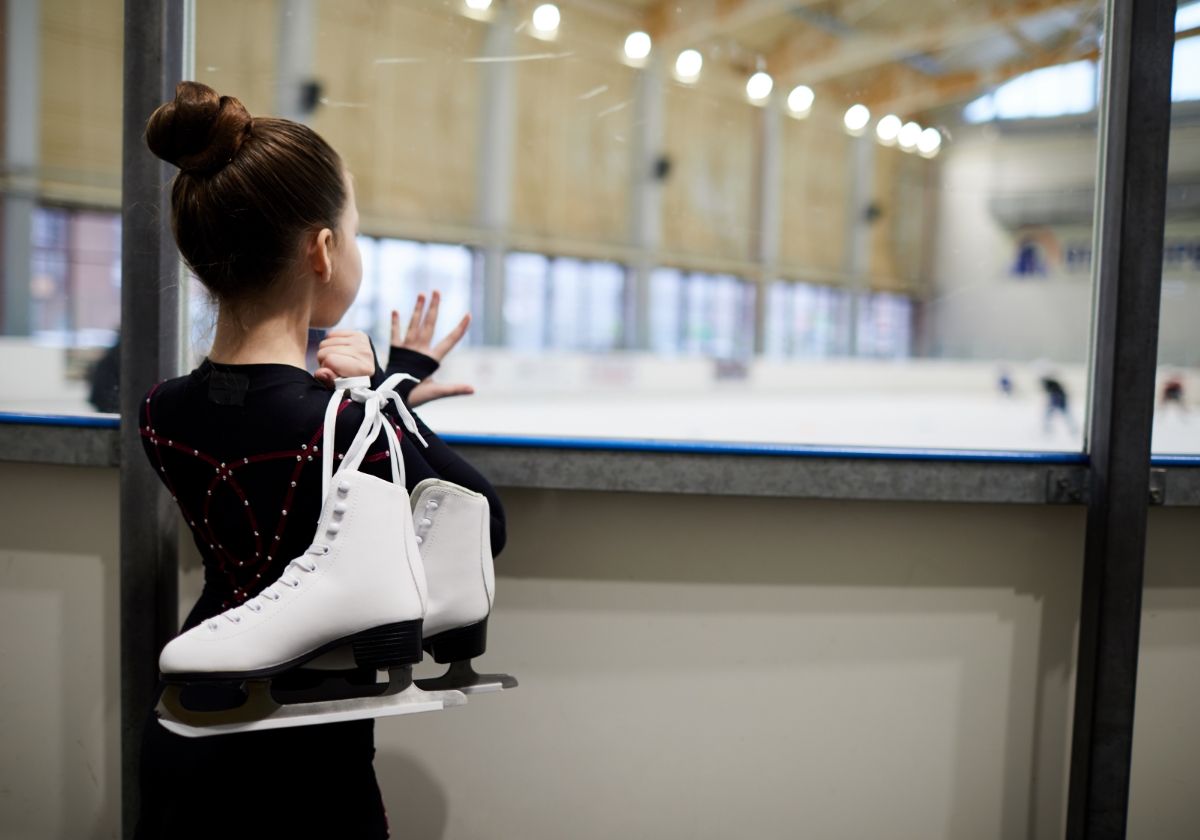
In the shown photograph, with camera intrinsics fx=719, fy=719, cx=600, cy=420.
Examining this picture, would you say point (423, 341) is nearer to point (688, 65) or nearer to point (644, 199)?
point (688, 65)

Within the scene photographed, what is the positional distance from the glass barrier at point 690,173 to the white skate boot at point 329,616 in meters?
0.72

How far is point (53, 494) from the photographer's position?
57.9 inches

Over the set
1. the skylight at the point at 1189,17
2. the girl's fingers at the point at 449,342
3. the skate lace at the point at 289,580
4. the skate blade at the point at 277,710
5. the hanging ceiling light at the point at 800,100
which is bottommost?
the skate blade at the point at 277,710

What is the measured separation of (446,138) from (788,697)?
6.02 feet

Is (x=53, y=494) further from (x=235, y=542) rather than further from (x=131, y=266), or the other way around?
(x=235, y=542)

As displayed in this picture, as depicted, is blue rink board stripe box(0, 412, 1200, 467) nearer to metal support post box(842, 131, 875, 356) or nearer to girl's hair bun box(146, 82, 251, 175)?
girl's hair bun box(146, 82, 251, 175)

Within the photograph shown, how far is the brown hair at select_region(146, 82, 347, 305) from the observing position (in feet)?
2.36

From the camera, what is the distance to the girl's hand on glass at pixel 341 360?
0.83m

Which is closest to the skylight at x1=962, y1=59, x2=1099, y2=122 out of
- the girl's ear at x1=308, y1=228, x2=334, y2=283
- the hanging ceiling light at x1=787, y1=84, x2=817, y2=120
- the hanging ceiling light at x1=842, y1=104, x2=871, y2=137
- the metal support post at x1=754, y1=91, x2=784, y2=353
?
the hanging ceiling light at x1=842, y1=104, x2=871, y2=137

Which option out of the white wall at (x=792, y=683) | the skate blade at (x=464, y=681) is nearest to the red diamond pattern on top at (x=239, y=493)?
the skate blade at (x=464, y=681)

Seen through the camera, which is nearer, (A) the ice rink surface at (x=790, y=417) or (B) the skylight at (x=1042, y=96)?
(B) the skylight at (x=1042, y=96)

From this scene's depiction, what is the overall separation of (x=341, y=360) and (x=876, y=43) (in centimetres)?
182

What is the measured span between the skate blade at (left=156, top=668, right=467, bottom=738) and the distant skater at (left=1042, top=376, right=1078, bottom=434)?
1634 mm

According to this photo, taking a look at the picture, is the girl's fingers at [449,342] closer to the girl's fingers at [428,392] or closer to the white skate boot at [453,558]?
the girl's fingers at [428,392]
